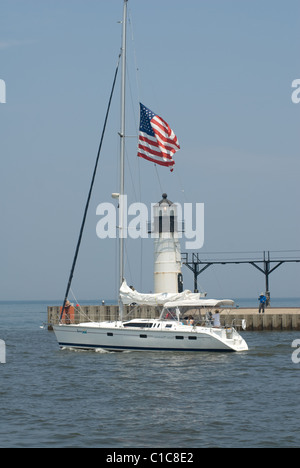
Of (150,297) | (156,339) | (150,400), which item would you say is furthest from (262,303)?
(150,400)

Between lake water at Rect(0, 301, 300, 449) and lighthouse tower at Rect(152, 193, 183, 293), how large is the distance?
10.7 metres

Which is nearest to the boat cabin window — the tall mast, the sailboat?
the sailboat

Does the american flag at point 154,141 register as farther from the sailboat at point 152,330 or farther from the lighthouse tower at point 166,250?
the lighthouse tower at point 166,250

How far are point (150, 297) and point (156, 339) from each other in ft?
9.91

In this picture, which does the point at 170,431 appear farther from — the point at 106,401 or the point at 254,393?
the point at 254,393

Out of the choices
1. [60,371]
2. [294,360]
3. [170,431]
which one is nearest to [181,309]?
[294,360]

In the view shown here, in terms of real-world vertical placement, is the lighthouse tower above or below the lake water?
above

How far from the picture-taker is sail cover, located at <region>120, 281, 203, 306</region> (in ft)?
119

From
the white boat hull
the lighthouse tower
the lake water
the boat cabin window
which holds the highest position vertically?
the lighthouse tower

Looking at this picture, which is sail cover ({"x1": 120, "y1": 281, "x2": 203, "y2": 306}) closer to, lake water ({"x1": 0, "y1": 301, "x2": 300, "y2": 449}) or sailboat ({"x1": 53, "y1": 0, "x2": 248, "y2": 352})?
sailboat ({"x1": 53, "y1": 0, "x2": 248, "y2": 352})

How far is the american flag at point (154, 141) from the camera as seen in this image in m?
36.7

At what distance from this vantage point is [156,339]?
34219mm

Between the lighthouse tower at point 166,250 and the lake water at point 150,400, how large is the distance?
35.1 feet

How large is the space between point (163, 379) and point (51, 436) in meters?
9.97
